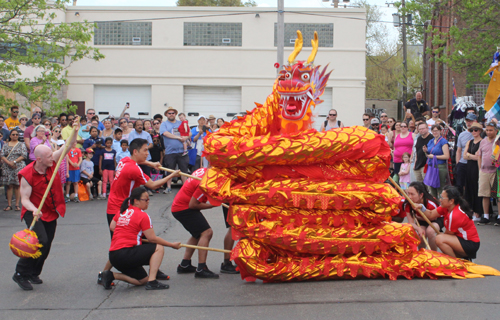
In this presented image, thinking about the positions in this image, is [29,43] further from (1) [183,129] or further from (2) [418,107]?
(2) [418,107]

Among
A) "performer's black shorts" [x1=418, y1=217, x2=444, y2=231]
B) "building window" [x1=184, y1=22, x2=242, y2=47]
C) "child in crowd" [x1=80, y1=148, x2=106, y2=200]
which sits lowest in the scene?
"performer's black shorts" [x1=418, y1=217, x2=444, y2=231]

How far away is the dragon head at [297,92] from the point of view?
→ 5188 millimetres

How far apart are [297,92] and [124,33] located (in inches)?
679

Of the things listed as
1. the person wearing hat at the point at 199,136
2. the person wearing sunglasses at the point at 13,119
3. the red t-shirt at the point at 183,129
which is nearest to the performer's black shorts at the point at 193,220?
the red t-shirt at the point at 183,129

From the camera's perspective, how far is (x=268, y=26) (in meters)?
20.6

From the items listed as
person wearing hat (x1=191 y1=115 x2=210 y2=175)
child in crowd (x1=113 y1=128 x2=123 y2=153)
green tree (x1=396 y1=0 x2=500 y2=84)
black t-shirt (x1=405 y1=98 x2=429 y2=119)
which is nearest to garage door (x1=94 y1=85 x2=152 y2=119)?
person wearing hat (x1=191 y1=115 x2=210 y2=175)

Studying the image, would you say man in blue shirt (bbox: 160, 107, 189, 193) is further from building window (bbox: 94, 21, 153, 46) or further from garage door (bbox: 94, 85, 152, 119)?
building window (bbox: 94, 21, 153, 46)

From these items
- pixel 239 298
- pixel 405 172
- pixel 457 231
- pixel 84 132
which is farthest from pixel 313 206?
pixel 84 132

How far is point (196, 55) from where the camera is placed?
2080cm

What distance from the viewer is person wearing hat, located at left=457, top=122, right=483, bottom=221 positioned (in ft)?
28.1

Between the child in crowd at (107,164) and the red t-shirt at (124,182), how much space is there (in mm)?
5750

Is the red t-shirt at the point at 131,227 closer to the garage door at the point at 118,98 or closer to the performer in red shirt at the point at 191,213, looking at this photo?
the performer in red shirt at the point at 191,213

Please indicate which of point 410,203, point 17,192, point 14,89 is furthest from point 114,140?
point 410,203

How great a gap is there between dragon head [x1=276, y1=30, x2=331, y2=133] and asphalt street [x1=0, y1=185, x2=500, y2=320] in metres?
1.61
